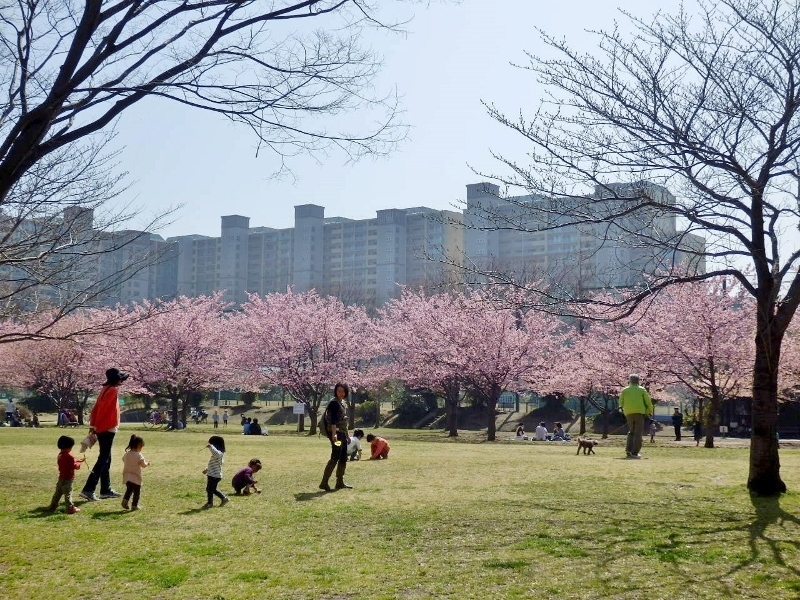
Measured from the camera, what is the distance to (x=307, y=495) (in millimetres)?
10688

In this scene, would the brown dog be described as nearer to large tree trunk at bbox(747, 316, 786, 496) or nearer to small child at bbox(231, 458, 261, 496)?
large tree trunk at bbox(747, 316, 786, 496)

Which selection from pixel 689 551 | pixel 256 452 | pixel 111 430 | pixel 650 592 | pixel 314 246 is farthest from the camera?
pixel 314 246

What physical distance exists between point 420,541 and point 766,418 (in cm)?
460

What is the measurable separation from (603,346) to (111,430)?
84.6 feet

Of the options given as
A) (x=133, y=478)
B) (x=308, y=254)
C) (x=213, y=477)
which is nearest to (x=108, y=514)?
(x=133, y=478)

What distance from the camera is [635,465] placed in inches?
582

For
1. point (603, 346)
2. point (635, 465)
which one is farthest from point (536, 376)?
point (635, 465)

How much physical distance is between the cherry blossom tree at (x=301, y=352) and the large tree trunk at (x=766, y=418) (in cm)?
2950

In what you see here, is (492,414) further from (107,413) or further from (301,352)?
(107,413)

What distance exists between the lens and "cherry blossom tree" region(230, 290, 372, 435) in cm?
3991

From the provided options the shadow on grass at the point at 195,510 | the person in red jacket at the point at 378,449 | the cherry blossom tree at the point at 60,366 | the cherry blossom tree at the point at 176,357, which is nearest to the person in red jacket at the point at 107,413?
the shadow on grass at the point at 195,510

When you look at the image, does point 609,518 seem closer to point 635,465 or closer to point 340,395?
point 340,395

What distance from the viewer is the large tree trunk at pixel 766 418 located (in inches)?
380

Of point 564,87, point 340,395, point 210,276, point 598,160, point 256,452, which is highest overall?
point 210,276
